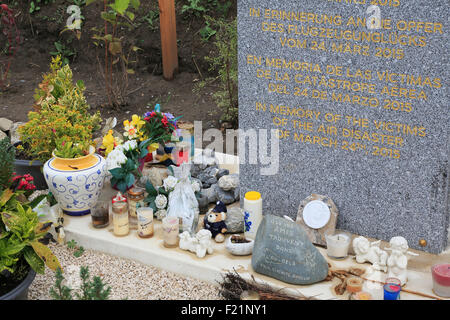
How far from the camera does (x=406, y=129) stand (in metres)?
3.85

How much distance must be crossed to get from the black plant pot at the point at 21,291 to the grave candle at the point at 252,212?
143 cm

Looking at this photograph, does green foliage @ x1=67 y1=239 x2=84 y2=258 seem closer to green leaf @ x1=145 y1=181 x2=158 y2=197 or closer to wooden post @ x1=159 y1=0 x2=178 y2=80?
green leaf @ x1=145 y1=181 x2=158 y2=197

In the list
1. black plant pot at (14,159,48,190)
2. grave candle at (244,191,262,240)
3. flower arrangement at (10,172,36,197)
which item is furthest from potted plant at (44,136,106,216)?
grave candle at (244,191,262,240)

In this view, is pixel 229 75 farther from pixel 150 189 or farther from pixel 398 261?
pixel 398 261

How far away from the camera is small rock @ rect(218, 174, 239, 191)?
470 centimetres

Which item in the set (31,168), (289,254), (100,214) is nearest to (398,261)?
(289,254)

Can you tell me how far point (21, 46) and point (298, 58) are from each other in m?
5.67

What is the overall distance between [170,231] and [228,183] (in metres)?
0.77

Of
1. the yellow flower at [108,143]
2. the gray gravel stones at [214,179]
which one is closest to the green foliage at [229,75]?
the gray gravel stones at [214,179]

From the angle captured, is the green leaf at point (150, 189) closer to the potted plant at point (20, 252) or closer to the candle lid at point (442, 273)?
the potted plant at point (20, 252)

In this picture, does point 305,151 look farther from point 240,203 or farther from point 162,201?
point 162,201

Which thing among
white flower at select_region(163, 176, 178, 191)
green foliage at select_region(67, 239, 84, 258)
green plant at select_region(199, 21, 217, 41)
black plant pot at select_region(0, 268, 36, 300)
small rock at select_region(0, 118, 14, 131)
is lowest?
green foliage at select_region(67, 239, 84, 258)

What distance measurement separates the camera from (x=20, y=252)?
12.2 ft
